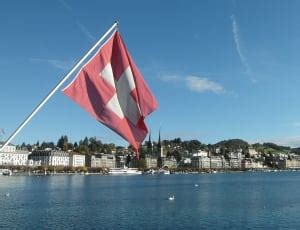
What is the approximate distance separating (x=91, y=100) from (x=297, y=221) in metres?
34.1

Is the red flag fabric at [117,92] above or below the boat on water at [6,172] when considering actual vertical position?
above

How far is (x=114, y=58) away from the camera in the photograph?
1293 cm

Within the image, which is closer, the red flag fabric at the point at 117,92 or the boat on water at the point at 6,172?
the red flag fabric at the point at 117,92

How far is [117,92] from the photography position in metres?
13.1

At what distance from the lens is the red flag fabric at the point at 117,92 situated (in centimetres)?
1234

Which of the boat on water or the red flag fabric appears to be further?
the boat on water

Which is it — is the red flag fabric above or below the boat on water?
above

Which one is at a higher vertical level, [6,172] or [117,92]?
[117,92]

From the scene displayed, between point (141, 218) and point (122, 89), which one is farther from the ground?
point (122, 89)

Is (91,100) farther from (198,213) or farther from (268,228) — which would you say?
(198,213)

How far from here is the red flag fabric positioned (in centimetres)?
1234

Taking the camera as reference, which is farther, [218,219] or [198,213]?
[198,213]

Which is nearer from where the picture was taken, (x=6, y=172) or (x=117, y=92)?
(x=117, y=92)

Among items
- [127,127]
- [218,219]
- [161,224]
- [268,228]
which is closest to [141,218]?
[161,224]
